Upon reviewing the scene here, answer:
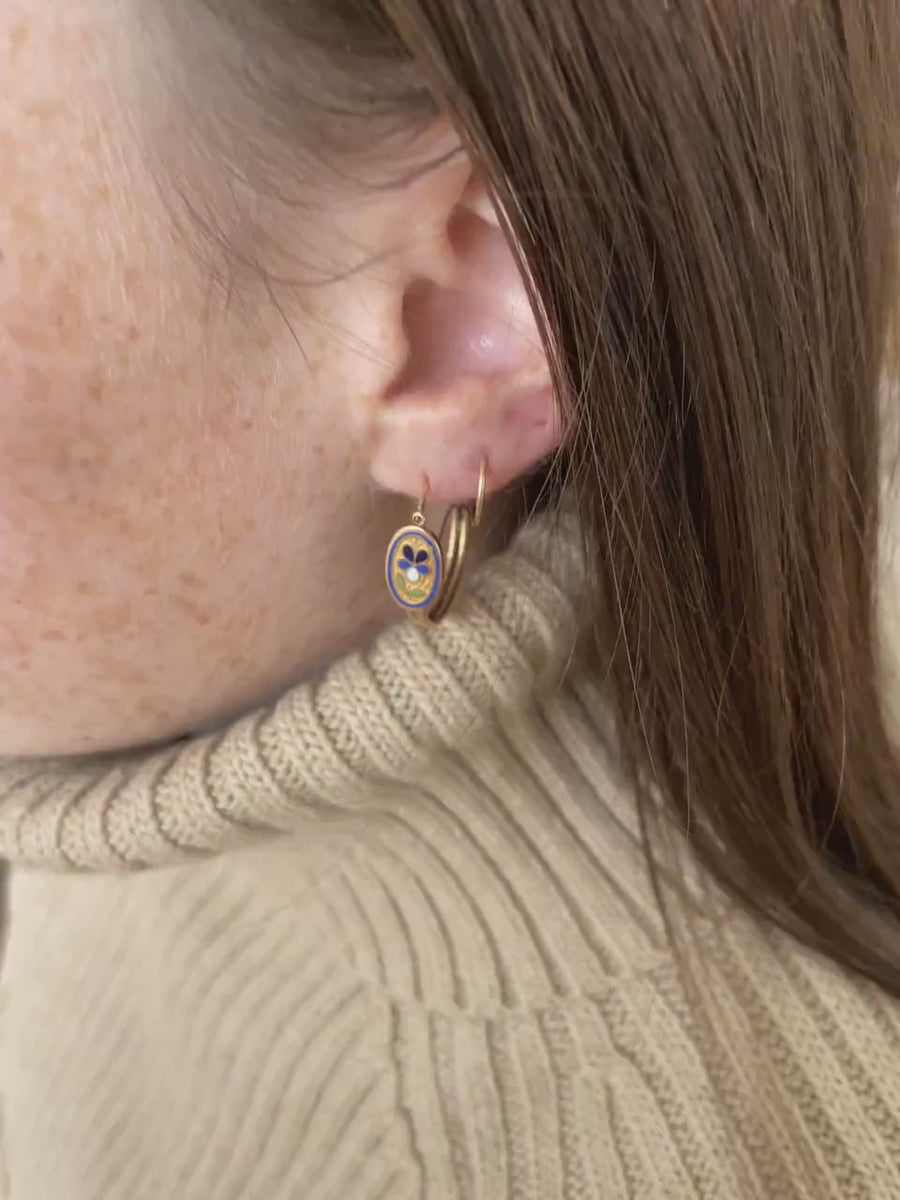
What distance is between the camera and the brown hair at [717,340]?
38 centimetres

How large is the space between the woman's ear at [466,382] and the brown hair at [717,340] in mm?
29

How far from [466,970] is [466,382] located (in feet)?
1.00

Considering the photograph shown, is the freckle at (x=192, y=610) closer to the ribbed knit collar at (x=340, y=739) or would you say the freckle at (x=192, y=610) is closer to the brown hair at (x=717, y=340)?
the ribbed knit collar at (x=340, y=739)

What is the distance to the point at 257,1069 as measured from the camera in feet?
1.96

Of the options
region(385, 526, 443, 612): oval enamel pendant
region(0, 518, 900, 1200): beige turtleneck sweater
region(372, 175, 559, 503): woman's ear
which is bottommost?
region(0, 518, 900, 1200): beige turtleneck sweater

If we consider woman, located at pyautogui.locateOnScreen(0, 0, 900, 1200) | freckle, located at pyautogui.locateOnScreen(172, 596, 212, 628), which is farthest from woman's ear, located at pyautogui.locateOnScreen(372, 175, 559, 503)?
freckle, located at pyautogui.locateOnScreen(172, 596, 212, 628)

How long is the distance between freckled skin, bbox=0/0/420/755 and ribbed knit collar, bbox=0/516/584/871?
0.11ft

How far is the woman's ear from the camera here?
0.44 metres

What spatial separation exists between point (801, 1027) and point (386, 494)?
0.34 meters

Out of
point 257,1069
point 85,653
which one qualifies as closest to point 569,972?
point 257,1069

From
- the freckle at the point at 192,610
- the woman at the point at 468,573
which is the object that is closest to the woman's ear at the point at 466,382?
the woman at the point at 468,573

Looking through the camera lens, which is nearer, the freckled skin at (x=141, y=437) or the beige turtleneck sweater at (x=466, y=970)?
the freckled skin at (x=141, y=437)

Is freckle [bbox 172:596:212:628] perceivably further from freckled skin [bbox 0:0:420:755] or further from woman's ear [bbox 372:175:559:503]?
woman's ear [bbox 372:175:559:503]

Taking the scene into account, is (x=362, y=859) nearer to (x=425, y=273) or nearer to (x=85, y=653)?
(x=85, y=653)
